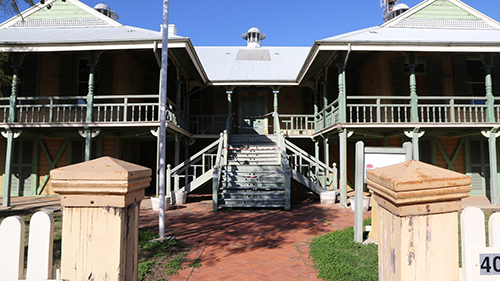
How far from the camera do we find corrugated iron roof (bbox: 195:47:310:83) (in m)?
15.1

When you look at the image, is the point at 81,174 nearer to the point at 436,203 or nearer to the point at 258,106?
the point at 436,203

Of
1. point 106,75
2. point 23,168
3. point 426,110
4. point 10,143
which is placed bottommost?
point 23,168

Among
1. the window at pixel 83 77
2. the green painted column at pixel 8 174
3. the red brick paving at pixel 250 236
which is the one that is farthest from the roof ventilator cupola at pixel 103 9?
the red brick paving at pixel 250 236

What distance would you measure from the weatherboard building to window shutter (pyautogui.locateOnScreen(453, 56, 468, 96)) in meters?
0.04

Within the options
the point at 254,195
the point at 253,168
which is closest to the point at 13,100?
the point at 253,168

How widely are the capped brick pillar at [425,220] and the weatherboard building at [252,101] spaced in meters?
7.74

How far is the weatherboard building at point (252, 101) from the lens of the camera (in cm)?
1009

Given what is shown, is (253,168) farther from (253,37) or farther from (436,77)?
(253,37)

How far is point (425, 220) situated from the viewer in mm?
1626

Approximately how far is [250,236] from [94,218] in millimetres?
4933

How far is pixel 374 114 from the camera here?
41.7ft

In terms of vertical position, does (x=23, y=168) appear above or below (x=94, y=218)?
below

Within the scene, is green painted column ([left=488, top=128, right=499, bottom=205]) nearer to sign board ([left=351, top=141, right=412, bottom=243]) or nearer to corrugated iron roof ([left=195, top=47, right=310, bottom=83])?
sign board ([left=351, top=141, right=412, bottom=243])

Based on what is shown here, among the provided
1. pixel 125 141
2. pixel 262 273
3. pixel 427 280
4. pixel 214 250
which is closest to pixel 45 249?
pixel 427 280
